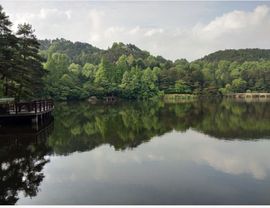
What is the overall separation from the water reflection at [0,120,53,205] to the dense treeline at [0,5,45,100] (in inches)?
206

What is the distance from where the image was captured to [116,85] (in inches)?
2773

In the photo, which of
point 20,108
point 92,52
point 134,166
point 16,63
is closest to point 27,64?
point 16,63

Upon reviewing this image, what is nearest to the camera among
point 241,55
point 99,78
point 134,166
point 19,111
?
point 134,166

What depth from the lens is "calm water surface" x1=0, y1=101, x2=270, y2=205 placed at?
405 inches

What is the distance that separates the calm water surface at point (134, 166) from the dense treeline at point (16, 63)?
5.24m

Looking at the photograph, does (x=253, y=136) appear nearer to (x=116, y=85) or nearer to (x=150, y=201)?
(x=150, y=201)

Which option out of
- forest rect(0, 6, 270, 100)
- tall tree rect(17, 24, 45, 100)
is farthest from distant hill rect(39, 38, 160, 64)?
tall tree rect(17, 24, 45, 100)

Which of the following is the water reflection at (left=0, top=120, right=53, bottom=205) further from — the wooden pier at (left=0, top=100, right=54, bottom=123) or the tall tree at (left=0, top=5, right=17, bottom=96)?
the tall tree at (left=0, top=5, right=17, bottom=96)

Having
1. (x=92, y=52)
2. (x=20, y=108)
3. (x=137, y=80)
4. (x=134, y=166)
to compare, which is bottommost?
(x=134, y=166)

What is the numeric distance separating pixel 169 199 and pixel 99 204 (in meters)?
2.02

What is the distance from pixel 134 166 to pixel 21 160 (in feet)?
16.1

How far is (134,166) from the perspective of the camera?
14.0 m

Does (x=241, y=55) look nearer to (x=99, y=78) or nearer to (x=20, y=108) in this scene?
(x=99, y=78)

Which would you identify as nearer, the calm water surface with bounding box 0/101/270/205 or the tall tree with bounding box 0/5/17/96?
the calm water surface with bounding box 0/101/270/205
